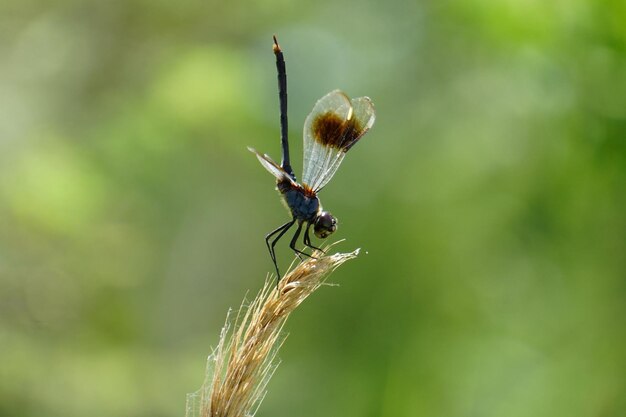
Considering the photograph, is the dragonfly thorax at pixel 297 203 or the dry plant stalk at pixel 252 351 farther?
the dragonfly thorax at pixel 297 203

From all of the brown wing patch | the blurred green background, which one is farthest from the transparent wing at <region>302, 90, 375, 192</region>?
the blurred green background

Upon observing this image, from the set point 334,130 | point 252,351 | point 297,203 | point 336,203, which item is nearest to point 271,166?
point 297,203

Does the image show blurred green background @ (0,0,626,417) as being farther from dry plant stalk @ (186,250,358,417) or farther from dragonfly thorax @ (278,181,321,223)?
dry plant stalk @ (186,250,358,417)

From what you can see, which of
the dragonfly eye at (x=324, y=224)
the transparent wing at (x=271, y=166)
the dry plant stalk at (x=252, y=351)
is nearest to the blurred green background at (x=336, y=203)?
the dragonfly eye at (x=324, y=224)

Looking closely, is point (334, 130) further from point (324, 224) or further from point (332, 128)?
point (324, 224)

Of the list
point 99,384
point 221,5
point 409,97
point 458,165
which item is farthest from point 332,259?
point 221,5

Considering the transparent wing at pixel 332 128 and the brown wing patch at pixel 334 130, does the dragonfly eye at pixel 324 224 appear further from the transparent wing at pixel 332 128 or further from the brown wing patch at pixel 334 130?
the brown wing patch at pixel 334 130

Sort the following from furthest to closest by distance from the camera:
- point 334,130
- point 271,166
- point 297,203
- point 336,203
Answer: point 336,203 → point 334,130 → point 297,203 → point 271,166

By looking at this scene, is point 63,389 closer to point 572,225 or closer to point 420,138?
point 420,138
